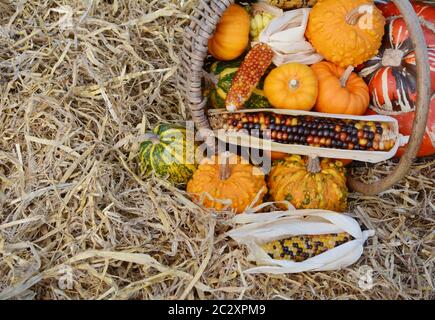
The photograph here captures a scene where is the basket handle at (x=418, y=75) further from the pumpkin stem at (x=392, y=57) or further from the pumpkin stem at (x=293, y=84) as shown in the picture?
the pumpkin stem at (x=293, y=84)

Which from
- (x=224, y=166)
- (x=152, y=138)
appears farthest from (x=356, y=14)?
(x=152, y=138)

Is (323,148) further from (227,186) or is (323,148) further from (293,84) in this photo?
(227,186)

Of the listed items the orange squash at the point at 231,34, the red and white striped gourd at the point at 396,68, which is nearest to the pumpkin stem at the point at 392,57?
the red and white striped gourd at the point at 396,68

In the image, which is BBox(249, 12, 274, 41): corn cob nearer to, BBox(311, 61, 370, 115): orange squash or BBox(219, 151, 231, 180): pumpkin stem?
BBox(311, 61, 370, 115): orange squash

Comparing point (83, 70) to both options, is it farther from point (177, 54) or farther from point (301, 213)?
point (301, 213)

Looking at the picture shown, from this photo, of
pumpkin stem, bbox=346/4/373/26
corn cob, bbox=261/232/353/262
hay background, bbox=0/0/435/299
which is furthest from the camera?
pumpkin stem, bbox=346/4/373/26

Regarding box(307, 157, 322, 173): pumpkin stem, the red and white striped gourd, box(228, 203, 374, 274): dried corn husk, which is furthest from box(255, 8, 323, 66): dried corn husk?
box(228, 203, 374, 274): dried corn husk

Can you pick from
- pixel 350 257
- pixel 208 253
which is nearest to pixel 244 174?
pixel 208 253
